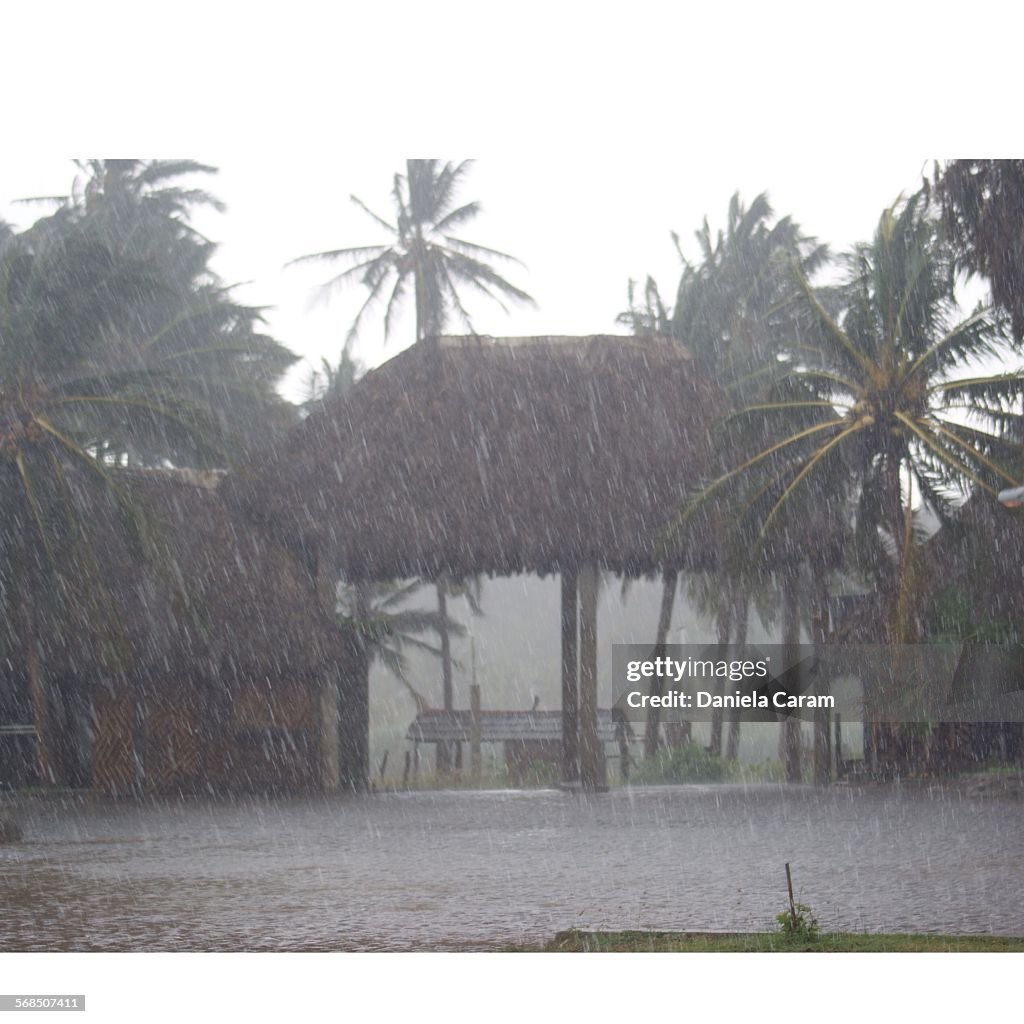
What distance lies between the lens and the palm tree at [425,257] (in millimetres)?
26125

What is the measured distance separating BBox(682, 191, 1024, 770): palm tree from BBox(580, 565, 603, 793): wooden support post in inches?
59.3

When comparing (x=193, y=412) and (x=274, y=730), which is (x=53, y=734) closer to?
(x=274, y=730)

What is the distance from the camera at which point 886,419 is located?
47.2 feet

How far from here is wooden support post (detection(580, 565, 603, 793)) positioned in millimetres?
15398

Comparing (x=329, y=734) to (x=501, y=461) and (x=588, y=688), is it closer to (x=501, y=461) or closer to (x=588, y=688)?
(x=588, y=688)

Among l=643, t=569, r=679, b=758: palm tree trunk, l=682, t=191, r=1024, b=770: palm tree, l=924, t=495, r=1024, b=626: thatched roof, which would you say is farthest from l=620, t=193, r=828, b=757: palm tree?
l=924, t=495, r=1024, b=626: thatched roof

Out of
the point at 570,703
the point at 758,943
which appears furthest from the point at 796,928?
the point at 570,703

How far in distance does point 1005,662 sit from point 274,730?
339 inches

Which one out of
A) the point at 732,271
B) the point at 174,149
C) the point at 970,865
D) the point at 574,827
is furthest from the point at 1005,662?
the point at 732,271

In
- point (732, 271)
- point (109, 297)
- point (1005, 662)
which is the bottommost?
point (1005, 662)

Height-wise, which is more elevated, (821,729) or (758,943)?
(821,729)

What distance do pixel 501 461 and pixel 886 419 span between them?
4.33 meters

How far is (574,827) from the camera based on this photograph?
41.3ft

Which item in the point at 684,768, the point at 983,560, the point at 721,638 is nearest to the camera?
the point at 983,560
